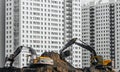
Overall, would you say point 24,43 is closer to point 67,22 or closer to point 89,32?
point 67,22

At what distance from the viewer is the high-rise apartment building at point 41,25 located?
149625 mm

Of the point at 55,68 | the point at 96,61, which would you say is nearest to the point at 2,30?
the point at 96,61

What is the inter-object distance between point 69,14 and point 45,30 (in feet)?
47.3

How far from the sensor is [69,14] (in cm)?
16612

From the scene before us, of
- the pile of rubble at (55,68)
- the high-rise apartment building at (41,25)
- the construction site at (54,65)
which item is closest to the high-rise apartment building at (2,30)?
the high-rise apartment building at (41,25)

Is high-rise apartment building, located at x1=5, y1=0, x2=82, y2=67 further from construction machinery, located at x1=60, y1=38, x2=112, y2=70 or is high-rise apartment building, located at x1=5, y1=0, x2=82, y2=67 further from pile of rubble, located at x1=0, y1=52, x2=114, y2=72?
pile of rubble, located at x1=0, y1=52, x2=114, y2=72

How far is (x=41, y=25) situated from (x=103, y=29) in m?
41.7

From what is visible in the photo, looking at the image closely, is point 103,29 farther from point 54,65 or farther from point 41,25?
point 54,65

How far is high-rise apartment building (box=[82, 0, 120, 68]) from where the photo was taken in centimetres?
18575

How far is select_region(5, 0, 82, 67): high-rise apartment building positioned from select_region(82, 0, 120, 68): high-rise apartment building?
23.0 meters

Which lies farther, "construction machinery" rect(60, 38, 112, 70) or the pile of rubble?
"construction machinery" rect(60, 38, 112, 70)

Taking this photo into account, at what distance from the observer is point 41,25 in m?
156

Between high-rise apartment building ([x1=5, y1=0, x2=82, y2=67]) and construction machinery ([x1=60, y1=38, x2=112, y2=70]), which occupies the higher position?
high-rise apartment building ([x1=5, y1=0, x2=82, y2=67])

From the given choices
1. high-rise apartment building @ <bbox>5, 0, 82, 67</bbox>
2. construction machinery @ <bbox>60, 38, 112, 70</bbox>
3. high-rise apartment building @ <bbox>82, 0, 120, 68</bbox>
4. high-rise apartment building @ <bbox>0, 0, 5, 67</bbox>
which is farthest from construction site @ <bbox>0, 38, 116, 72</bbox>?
high-rise apartment building @ <bbox>82, 0, 120, 68</bbox>
